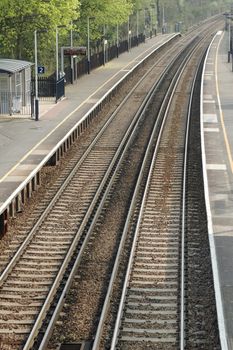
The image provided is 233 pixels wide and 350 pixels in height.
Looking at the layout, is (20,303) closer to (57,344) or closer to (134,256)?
(57,344)

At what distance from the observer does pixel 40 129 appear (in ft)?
110

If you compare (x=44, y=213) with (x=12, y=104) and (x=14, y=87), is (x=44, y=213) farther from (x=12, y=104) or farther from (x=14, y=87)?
(x=14, y=87)

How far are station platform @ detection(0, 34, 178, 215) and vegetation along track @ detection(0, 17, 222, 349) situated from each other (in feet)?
4.78

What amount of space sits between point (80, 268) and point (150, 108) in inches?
1097

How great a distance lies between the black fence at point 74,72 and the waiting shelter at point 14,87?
2.69 meters

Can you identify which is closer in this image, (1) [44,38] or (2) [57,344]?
(2) [57,344]

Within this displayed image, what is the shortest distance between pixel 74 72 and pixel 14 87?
659 inches

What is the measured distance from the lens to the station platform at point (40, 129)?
24.4 m

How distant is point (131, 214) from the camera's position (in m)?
21.6

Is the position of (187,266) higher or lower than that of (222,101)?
lower

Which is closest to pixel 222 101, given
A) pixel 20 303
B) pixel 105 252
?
pixel 105 252

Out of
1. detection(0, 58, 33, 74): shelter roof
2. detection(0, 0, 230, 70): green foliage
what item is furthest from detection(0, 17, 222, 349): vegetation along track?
detection(0, 0, 230, 70): green foliage

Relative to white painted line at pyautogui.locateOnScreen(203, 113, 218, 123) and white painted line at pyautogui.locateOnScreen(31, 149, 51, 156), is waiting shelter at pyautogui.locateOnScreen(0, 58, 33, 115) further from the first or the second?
white painted line at pyautogui.locateOnScreen(203, 113, 218, 123)

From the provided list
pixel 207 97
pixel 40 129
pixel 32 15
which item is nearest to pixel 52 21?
pixel 32 15
